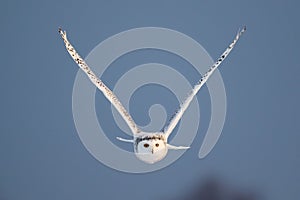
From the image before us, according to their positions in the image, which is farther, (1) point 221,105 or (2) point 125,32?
(2) point 125,32

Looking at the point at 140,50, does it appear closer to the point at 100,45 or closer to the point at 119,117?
the point at 100,45

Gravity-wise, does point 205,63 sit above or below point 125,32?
below

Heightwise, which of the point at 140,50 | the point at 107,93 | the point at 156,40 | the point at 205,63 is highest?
the point at 140,50

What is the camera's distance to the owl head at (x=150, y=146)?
13070 millimetres

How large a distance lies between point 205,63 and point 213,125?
200 inches

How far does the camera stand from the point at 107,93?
13.6 meters

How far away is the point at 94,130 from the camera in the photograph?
1992 centimetres

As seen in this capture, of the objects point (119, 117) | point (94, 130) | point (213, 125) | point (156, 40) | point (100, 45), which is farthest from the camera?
point (100, 45)

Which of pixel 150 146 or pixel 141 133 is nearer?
pixel 150 146

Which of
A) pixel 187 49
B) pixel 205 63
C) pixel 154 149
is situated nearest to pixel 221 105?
pixel 187 49

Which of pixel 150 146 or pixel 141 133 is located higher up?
pixel 141 133

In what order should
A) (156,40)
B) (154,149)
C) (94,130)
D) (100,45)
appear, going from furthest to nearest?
1. (100,45)
2. (156,40)
3. (94,130)
4. (154,149)

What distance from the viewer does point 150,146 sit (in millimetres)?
13031

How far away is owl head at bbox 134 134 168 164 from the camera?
1307 centimetres
